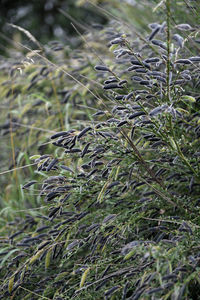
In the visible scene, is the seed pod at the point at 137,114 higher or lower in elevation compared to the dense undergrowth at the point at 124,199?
higher

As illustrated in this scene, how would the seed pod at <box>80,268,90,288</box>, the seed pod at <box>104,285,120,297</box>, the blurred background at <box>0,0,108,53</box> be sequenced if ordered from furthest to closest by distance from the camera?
the blurred background at <box>0,0,108,53</box> < the seed pod at <box>80,268,90,288</box> < the seed pod at <box>104,285,120,297</box>

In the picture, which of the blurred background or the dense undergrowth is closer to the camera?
the dense undergrowth

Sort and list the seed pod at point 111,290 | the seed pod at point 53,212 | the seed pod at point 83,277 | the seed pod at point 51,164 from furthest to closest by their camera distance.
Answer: the seed pod at point 53,212 → the seed pod at point 51,164 → the seed pod at point 83,277 → the seed pod at point 111,290

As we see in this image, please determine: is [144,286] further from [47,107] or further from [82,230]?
[47,107]

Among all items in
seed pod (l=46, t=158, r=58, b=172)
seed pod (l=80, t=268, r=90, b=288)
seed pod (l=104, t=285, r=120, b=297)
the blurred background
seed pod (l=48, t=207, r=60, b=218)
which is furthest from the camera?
the blurred background

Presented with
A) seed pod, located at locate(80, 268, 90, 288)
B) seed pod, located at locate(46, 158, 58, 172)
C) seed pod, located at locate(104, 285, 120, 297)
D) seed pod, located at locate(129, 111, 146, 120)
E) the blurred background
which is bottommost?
the blurred background

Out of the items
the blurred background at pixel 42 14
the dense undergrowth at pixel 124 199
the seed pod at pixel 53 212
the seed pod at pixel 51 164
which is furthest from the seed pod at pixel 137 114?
the blurred background at pixel 42 14

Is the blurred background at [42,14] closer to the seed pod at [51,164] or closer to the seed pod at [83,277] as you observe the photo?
the seed pod at [51,164]

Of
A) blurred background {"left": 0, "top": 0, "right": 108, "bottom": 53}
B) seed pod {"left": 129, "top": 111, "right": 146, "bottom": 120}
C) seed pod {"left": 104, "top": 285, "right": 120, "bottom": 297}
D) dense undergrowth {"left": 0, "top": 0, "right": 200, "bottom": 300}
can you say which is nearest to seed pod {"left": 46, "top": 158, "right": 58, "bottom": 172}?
dense undergrowth {"left": 0, "top": 0, "right": 200, "bottom": 300}

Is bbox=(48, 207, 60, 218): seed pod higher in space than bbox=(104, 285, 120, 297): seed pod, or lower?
lower

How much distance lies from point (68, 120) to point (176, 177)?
1295 mm

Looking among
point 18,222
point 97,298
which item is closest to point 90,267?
point 97,298

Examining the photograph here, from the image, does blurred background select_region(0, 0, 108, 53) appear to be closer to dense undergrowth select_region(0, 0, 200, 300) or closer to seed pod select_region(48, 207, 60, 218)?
dense undergrowth select_region(0, 0, 200, 300)

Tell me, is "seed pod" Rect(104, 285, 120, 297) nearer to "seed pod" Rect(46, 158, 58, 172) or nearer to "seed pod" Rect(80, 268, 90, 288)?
"seed pod" Rect(80, 268, 90, 288)
